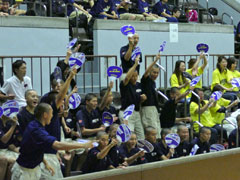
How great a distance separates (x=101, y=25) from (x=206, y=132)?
450cm

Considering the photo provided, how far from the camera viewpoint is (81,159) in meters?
8.95

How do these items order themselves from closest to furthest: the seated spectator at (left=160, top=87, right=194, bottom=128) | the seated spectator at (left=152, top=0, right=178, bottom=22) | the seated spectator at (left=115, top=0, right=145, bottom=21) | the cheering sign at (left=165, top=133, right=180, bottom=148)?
the cheering sign at (left=165, top=133, right=180, bottom=148) < the seated spectator at (left=160, top=87, right=194, bottom=128) < the seated spectator at (left=115, top=0, right=145, bottom=21) < the seated spectator at (left=152, top=0, right=178, bottom=22)

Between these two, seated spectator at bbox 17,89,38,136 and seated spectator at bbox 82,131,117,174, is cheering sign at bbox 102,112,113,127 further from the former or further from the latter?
seated spectator at bbox 17,89,38,136

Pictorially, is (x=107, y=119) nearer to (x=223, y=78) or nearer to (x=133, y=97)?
(x=133, y=97)

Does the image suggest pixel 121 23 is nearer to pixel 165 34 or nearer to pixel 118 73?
pixel 165 34

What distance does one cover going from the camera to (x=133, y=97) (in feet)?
34.5

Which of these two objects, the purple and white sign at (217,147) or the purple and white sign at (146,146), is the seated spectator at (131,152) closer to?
the purple and white sign at (146,146)

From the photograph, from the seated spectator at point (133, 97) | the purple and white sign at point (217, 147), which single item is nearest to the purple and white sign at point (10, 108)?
the seated spectator at point (133, 97)

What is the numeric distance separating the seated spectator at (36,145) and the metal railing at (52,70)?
12.7ft

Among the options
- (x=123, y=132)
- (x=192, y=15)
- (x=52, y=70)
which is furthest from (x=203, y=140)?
(x=192, y=15)

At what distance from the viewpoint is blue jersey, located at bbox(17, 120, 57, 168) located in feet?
22.5

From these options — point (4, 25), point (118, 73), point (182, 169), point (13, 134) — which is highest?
point (4, 25)

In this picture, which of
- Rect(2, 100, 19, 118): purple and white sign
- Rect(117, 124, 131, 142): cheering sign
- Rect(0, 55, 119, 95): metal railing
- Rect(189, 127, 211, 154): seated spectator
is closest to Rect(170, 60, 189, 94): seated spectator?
Rect(0, 55, 119, 95): metal railing

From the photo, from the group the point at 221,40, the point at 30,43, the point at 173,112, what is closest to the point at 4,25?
the point at 30,43
